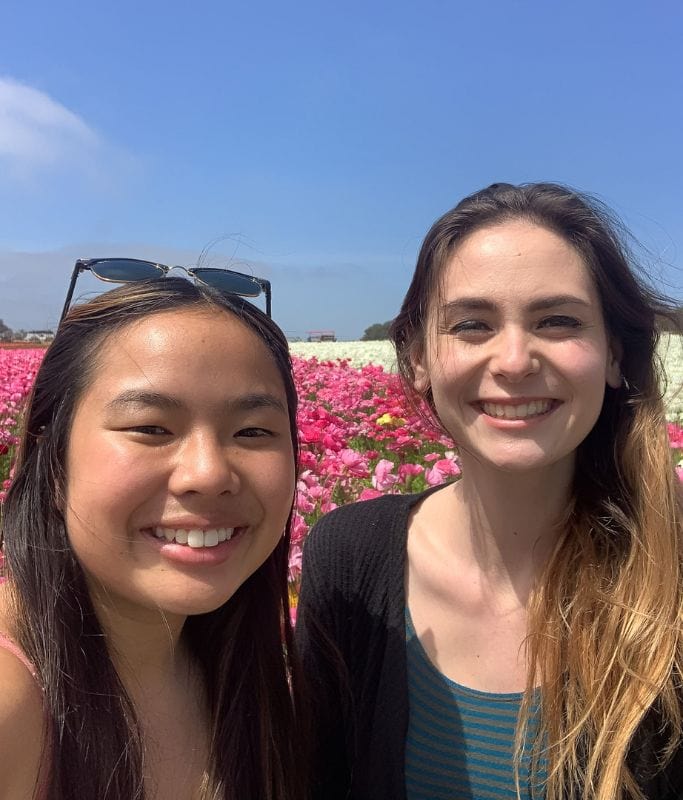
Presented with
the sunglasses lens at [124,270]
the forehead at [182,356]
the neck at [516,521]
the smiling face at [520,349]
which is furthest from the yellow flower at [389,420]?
the forehead at [182,356]

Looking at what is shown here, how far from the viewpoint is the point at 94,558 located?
1306 millimetres

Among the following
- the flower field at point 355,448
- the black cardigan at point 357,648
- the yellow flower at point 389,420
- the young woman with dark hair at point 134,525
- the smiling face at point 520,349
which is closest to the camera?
the young woman with dark hair at point 134,525

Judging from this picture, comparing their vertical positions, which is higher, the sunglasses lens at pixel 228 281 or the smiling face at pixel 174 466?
the sunglasses lens at pixel 228 281

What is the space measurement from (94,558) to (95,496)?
0.40 ft

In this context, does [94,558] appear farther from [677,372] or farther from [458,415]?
[677,372]

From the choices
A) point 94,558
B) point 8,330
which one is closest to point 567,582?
point 94,558

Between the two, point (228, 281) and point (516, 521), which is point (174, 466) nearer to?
point (228, 281)

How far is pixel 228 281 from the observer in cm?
160

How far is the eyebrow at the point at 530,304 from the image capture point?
1.81 metres

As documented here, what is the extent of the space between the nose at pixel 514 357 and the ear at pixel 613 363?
0.31 m

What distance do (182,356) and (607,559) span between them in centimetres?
128

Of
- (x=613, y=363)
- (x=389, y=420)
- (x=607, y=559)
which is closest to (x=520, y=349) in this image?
(x=613, y=363)

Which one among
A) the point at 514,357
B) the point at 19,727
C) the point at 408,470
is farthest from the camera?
the point at 408,470

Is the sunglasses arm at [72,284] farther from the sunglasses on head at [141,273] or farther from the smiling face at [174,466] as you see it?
the smiling face at [174,466]
